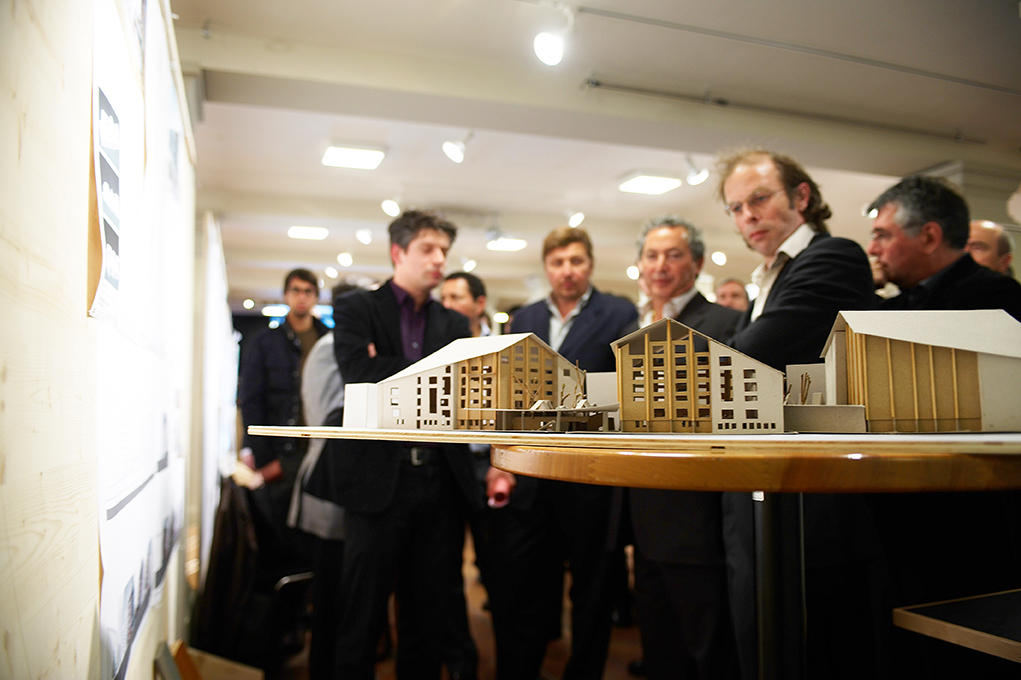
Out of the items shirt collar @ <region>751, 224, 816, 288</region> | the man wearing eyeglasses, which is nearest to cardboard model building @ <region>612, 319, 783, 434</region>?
shirt collar @ <region>751, 224, 816, 288</region>

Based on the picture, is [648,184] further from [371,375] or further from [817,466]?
[817,466]

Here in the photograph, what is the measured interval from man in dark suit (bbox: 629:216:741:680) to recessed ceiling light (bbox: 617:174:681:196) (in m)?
4.39

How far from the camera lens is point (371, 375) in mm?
1843

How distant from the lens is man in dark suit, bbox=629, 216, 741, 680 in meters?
1.94

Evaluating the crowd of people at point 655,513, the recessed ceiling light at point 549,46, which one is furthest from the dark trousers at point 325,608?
the recessed ceiling light at point 549,46

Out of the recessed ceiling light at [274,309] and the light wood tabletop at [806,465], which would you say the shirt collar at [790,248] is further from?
the recessed ceiling light at [274,309]

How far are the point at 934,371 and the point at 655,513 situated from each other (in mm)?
1008

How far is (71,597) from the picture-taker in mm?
914

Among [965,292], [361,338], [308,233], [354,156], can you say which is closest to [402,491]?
[361,338]

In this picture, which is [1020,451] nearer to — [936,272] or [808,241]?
[808,241]

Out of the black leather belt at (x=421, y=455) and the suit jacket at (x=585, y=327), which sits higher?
the suit jacket at (x=585, y=327)

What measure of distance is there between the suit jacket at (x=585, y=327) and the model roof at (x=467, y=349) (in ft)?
2.69

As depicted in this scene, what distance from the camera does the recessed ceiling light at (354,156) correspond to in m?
5.57

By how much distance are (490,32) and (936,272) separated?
2.57m
